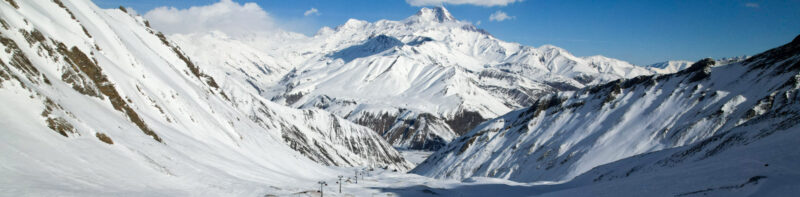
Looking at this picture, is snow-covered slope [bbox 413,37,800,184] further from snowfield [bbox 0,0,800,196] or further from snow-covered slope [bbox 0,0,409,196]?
snow-covered slope [bbox 0,0,409,196]

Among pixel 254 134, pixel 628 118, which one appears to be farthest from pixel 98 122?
pixel 628 118

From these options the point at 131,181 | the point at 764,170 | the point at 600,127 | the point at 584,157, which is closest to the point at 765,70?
the point at 600,127

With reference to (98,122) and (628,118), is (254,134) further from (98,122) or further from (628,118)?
(628,118)

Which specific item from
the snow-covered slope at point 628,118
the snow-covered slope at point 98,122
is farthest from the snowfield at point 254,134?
the snow-covered slope at point 628,118

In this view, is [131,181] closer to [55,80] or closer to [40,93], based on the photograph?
[40,93]

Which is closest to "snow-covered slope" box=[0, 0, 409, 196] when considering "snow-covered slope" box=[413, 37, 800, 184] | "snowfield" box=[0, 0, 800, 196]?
"snowfield" box=[0, 0, 800, 196]

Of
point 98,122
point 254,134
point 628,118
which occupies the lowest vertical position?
point 98,122
